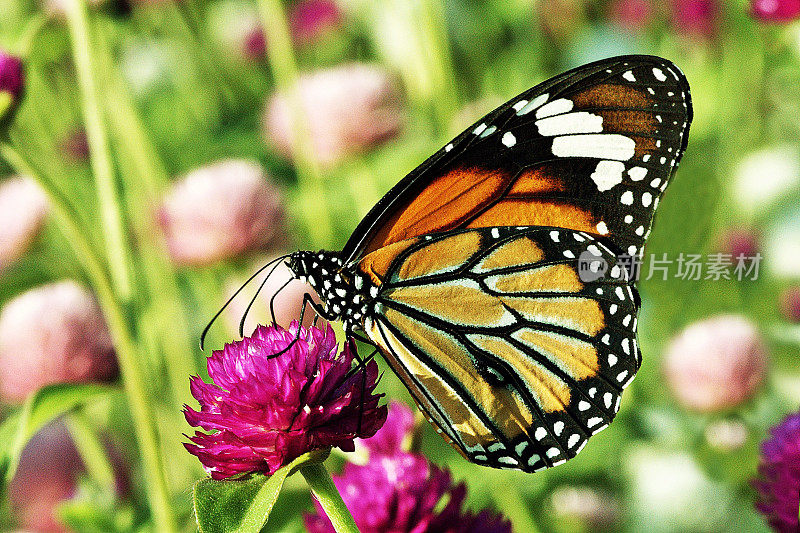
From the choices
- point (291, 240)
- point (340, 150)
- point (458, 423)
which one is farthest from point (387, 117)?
point (458, 423)

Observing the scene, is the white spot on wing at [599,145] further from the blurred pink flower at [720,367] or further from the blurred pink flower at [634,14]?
the blurred pink flower at [634,14]

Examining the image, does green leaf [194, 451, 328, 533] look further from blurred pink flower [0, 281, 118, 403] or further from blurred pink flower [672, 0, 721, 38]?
blurred pink flower [672, 0, 721, 38]

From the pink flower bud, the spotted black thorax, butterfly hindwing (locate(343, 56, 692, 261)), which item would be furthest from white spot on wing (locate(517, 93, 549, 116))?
the pink flower bud

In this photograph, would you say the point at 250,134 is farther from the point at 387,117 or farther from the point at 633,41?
the point at 633,41

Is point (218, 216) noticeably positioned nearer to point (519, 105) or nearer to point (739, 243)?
point (519, 105)

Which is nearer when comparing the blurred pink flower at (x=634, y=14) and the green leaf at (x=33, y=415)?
the green leaf at (x=33, y=415)

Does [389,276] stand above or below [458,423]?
above

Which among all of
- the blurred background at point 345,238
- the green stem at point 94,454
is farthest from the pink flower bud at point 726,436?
the green stem at point 94,454
